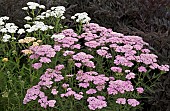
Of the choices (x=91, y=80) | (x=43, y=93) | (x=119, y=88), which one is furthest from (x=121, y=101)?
(x=43, y=93)

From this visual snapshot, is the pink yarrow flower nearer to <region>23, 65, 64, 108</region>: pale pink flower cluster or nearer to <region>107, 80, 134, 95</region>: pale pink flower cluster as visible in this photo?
<region>107, 80, 134, 95</region>: pale pink flower cluster

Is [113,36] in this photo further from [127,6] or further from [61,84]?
[127,6]

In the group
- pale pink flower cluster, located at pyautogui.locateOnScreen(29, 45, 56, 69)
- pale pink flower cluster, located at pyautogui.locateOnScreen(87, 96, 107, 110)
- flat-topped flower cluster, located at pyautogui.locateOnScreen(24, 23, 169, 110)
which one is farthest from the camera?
pale pink flower cluster, located at pyautogui.locateOnScreen(29, 45, 56, 69)

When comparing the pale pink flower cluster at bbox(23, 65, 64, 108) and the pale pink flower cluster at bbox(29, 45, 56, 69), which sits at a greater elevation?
the pale pink flower cluster at bbox(29, 45, 56, 69)

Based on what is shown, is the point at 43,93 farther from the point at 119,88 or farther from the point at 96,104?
the point at 119,88

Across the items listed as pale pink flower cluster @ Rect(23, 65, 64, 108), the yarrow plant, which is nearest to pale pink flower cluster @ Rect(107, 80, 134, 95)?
the yarrow plant

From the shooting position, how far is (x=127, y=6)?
3719 mm

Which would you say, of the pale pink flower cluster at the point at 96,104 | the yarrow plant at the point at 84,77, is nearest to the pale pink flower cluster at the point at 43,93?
the yarrow plant at the point at 84,77

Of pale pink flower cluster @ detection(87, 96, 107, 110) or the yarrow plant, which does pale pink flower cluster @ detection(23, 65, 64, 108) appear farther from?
pale pink flower cluster @ detection(87, 96, 107, 110)

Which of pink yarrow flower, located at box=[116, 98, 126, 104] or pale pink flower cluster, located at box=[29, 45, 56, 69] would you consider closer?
pink yarrow flower, located at box=[116, 98, 126, 104]

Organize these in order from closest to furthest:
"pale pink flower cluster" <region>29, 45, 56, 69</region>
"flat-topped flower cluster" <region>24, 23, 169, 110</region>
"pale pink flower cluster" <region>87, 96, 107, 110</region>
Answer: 1. "pale pink flower cluster" <region>87, 96, 107, 110</region>
2. "flat-topped flower cluster" <region>24, 23, 169, 110</region>
3. "pale pink flower cluster" <region>29, 45, 56, 69</region>

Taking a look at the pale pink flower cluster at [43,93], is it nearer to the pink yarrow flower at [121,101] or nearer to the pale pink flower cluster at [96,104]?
the pale pink flower cluster at [96,104]

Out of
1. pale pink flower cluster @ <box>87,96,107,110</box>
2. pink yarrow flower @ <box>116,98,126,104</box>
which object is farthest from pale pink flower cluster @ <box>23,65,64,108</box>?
pink yarrow flower @ <box>116,98,126,104</box>

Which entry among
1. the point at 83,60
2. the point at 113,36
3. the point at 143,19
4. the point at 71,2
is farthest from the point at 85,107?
the point at 71,2
